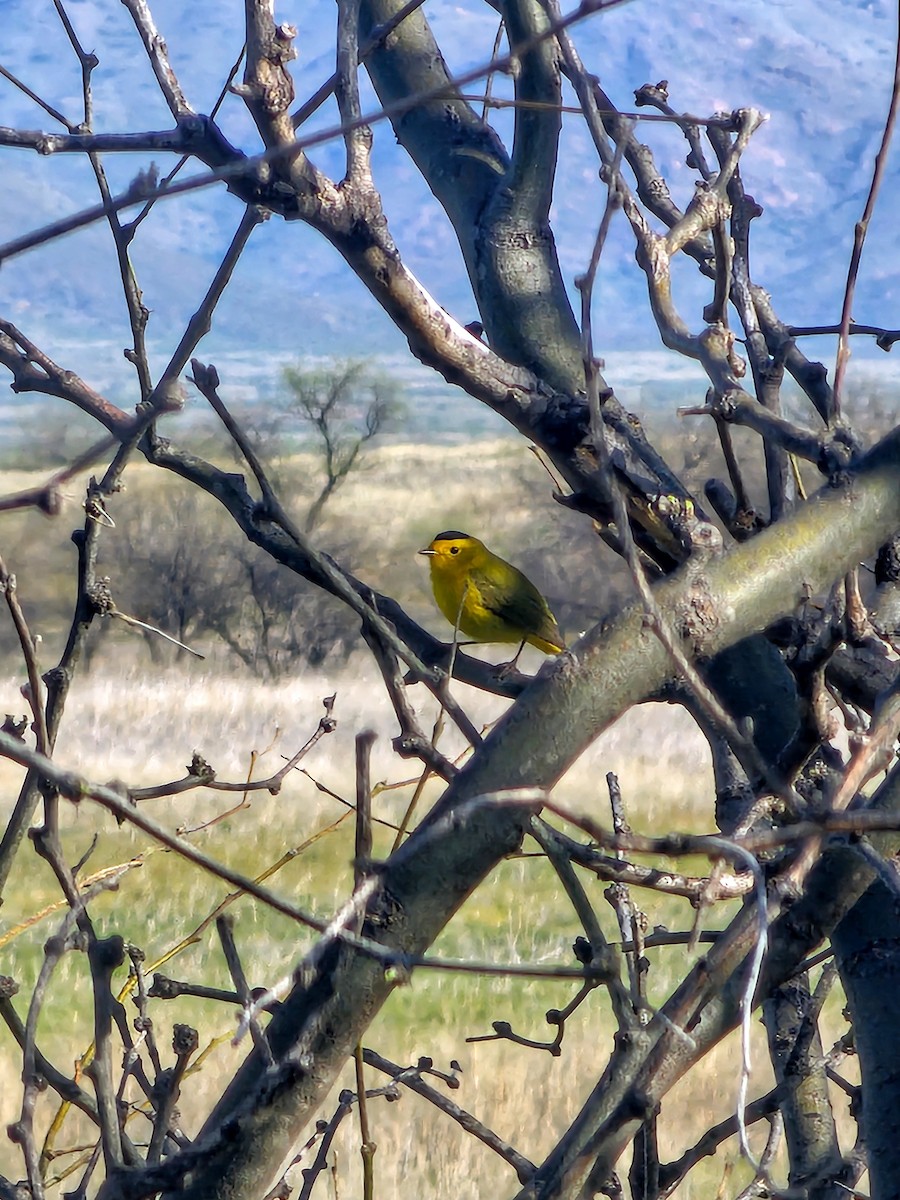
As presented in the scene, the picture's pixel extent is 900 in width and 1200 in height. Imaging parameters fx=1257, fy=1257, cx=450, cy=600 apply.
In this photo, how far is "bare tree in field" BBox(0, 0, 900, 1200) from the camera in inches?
33.1

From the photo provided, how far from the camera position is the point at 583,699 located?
1070 mm

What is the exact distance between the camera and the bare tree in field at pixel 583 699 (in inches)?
33.1

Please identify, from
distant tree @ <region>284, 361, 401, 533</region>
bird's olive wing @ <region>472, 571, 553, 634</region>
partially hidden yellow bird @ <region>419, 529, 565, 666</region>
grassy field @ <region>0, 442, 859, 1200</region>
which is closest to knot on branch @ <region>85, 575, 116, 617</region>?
grassy field @ <region>0, 442, 859, 1200</region>

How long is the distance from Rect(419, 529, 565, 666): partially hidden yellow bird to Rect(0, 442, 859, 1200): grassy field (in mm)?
540

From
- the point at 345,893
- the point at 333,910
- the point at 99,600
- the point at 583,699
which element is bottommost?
the point at 583,699

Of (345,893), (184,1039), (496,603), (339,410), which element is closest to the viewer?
(184,1039)

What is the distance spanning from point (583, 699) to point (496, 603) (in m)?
4.34

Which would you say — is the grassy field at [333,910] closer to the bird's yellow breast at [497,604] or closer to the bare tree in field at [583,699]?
the bare tree in field at [583,699]

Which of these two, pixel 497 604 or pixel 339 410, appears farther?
pixel 339 410

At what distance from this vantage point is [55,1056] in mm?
6109

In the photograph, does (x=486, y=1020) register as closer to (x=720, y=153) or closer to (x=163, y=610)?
(x=720, y=153)

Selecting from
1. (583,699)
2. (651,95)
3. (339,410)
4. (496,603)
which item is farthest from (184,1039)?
(339,410)

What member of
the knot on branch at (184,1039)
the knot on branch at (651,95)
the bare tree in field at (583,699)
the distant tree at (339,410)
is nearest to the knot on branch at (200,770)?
the bare tree in field at (583,699)

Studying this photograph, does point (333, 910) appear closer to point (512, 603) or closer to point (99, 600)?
point (512, 603)
